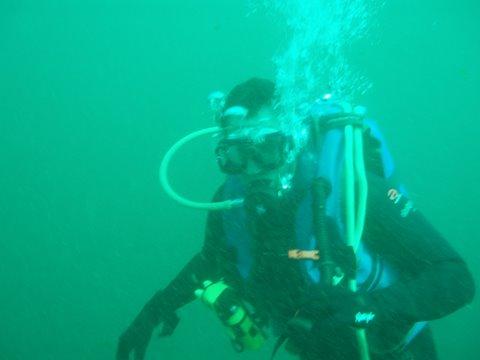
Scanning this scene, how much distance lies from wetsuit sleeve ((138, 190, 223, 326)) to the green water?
844cm

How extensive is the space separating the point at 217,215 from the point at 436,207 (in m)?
18.1

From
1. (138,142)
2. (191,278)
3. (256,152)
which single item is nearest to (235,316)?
(191,278)

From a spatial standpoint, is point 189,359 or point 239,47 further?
point 239,47

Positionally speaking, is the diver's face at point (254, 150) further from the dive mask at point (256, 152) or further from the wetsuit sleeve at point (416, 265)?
the wetsuit sleeve at point (416, 265)

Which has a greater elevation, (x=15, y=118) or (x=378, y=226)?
(x=15, y=118)

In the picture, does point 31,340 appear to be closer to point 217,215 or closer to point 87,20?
point 217,215

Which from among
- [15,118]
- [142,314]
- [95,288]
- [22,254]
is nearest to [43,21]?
[15,118]

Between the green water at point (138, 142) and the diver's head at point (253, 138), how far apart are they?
9122 millimetres

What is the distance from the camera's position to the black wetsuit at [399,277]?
5.59 ft

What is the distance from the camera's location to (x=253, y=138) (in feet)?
7.45

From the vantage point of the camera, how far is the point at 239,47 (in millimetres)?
31797

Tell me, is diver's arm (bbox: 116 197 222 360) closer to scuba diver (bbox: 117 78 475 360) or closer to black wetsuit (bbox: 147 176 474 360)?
scuba diver (bbox: 117 78 475 360)

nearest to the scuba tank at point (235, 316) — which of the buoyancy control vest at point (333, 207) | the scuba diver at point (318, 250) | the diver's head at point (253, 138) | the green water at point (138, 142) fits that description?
the scuba diver at point (318, 250)

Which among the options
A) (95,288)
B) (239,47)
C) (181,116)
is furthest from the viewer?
(239,47)
